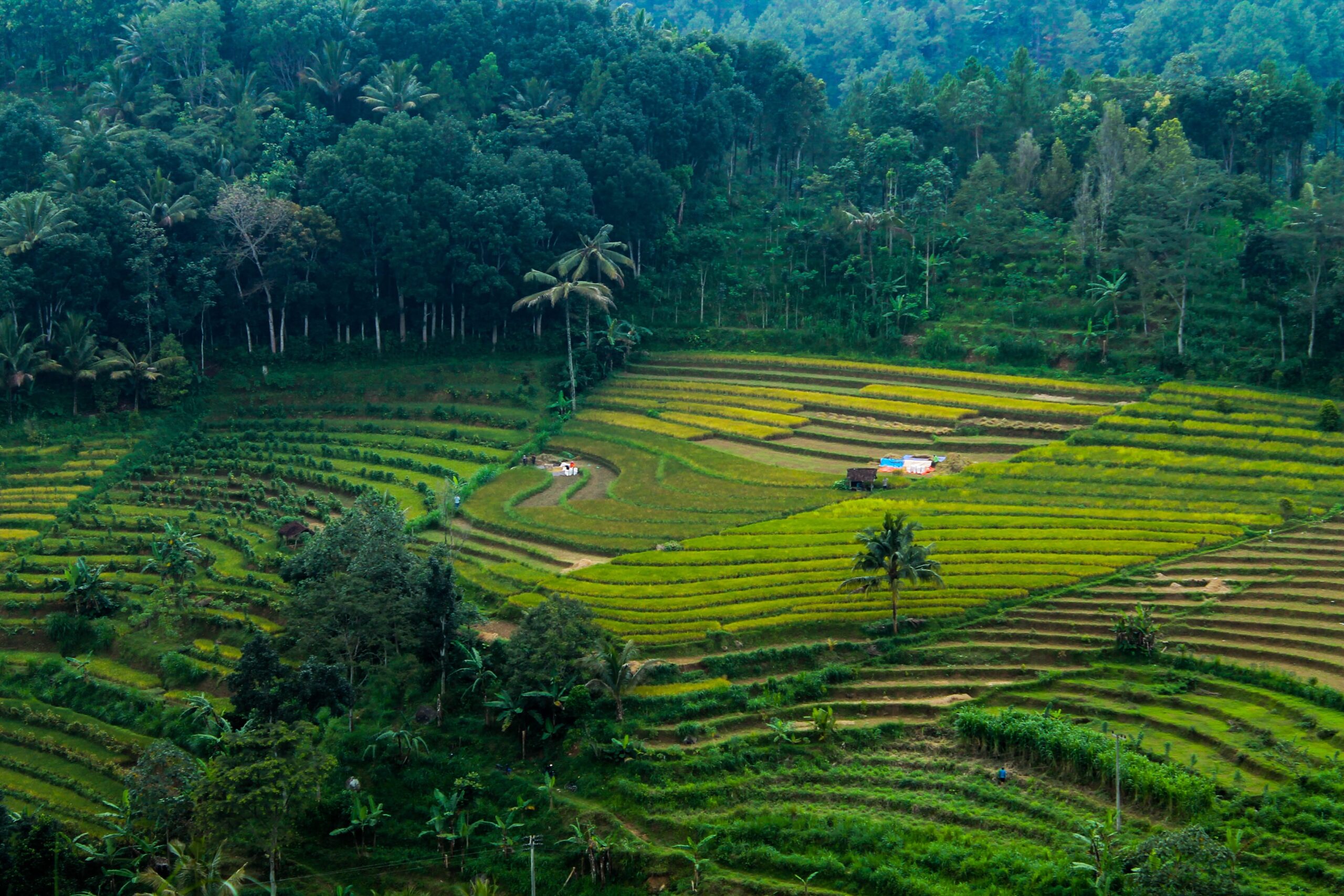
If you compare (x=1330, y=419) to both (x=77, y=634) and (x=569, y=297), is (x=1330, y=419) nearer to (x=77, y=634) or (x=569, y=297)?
(x=569, y=297)

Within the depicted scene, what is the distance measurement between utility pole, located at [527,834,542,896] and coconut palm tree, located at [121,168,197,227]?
41.8 metres

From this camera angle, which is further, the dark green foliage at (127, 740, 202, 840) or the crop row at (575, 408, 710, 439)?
the crop row at (575, 408, 710, 439)

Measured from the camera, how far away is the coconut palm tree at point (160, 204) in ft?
215

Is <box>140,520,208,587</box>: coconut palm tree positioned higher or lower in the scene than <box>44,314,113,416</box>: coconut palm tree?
lower

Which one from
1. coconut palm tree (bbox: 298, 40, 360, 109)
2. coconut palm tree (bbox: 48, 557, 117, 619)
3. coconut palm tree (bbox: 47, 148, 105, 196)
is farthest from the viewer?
coconut palm tree (bbox: 298, 40, 360, 109)

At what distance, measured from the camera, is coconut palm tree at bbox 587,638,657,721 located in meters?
38.2

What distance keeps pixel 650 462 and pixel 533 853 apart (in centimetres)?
2634

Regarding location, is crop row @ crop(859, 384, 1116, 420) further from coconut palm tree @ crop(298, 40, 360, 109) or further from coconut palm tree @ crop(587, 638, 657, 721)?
coconut palm tree @ crop(298, 40, 360, 109)

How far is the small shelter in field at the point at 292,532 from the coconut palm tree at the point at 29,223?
21.1 m

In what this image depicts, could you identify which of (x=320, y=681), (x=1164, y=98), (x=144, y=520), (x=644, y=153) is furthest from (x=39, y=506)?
(x=1164, y=98)

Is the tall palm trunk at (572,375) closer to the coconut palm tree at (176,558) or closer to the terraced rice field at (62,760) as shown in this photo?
the coconut palm tree at (176,558)

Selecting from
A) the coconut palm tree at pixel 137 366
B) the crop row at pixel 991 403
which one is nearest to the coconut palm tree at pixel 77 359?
the coconut palm tree at pixel 137 366

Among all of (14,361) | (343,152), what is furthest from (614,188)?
(14,361)

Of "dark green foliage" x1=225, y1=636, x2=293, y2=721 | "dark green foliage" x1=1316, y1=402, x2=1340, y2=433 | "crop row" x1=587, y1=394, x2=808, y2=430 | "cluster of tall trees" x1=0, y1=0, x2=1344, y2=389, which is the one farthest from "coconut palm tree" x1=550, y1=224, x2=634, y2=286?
"dark green foliage" x1=225, y1=636, x2=293, y2=721
